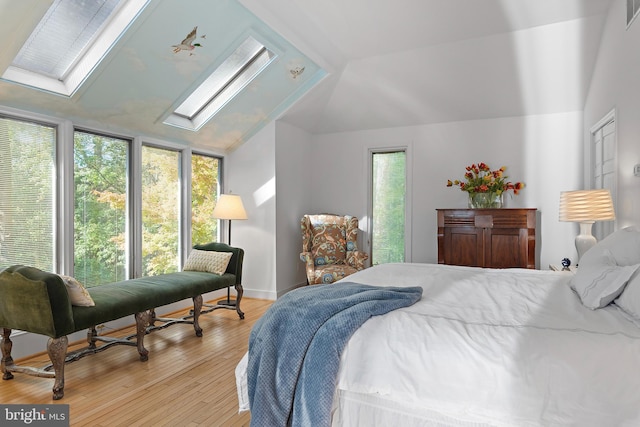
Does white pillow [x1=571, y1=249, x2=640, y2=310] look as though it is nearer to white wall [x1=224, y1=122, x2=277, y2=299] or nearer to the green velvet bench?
the green velvet bench

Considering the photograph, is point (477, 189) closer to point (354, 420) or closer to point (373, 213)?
point (373, 213)

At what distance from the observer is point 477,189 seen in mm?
4695

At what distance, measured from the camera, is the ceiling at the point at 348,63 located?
3.17 metres

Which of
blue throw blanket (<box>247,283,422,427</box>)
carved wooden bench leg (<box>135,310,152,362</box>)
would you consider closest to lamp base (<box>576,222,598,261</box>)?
blue throw blanket (<box>247,283,422,427</box>)

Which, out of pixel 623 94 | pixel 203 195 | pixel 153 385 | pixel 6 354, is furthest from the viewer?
pixel 203 195

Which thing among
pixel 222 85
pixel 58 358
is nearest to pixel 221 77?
pixel 222 85

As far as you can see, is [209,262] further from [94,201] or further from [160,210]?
[94,201]

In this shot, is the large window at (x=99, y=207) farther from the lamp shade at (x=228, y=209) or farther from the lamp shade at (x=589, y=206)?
the lamp shade at (x=589, y=206)

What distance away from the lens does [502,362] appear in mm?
1357

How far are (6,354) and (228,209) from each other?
2.35 meters

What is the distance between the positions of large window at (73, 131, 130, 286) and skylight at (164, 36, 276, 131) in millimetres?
692

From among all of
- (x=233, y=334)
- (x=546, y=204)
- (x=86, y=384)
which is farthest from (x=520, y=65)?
(x=86, y=384)

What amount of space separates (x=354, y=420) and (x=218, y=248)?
3045 mm

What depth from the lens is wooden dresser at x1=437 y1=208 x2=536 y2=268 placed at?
4.45 m
